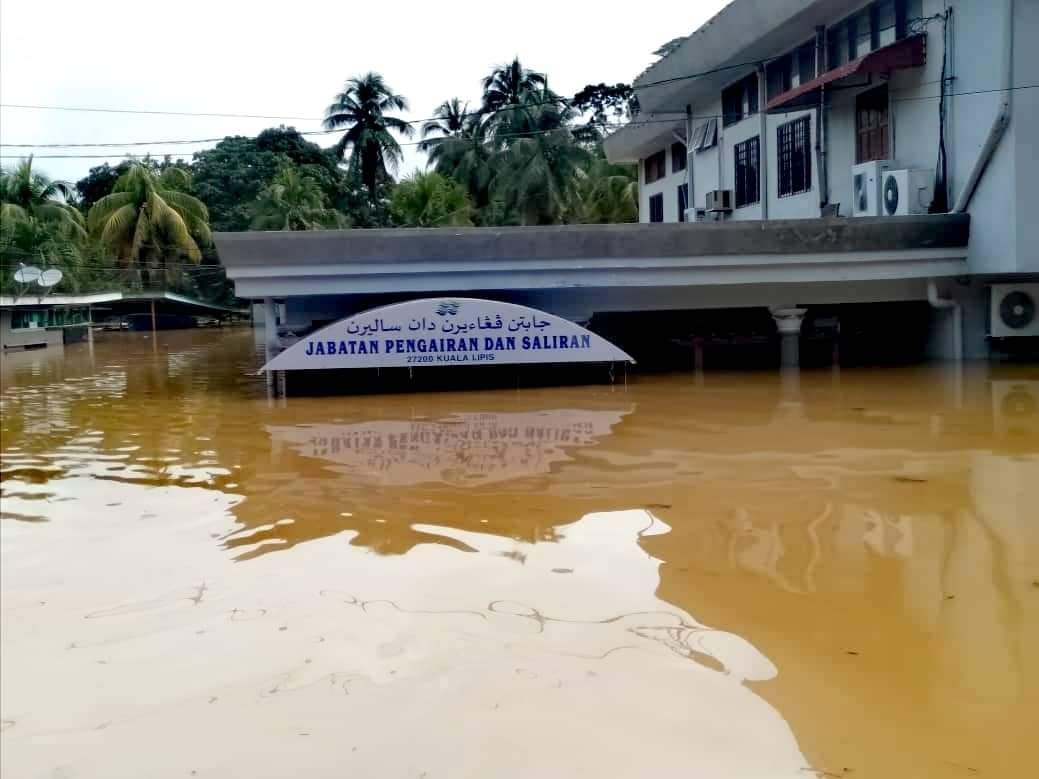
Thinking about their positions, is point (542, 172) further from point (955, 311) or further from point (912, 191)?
point (955, 311)

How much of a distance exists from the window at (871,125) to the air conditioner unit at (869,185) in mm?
601

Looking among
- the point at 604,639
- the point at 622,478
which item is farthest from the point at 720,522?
the point at 604,639

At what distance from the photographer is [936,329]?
19.7 m

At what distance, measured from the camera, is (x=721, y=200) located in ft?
86.4

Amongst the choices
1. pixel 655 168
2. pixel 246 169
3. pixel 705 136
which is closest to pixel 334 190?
pixel 246 169

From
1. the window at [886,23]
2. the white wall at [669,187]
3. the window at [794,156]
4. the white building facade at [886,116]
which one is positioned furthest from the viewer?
the white wall at [669,187]

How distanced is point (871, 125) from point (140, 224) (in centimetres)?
3462

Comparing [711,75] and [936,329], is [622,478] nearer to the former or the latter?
[936,329]

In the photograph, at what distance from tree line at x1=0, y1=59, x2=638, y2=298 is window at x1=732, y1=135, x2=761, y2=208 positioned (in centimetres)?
1465

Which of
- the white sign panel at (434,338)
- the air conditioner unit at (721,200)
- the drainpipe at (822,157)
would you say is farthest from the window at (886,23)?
the white sign panel at (434,338)

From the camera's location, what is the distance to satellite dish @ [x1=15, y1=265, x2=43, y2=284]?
33.7 meters

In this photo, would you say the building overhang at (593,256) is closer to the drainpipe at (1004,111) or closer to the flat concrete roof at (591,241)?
the flat concrete roof at (591,241)

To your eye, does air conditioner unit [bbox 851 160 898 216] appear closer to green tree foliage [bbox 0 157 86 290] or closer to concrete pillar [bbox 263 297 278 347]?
concrete pillar [bbox 263 297 278 347]

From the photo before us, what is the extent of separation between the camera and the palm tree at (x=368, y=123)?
160 ft
